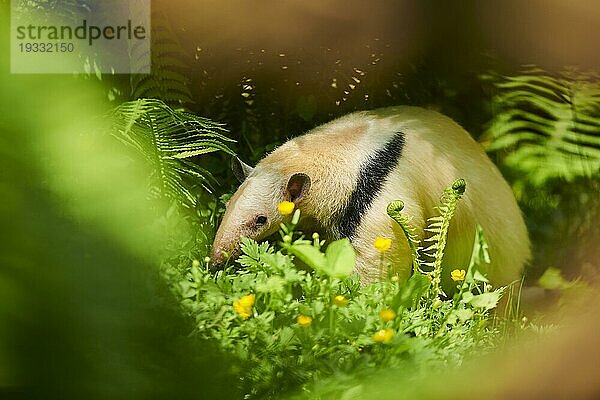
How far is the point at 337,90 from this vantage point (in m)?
2.72

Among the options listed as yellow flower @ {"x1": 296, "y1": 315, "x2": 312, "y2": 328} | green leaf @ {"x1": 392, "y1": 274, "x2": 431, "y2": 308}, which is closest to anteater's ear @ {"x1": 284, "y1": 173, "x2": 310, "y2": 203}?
green leaf @ {"x1": 392, "y1": 274, "x2": 431, "y2": 308}

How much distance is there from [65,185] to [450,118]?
278 cm

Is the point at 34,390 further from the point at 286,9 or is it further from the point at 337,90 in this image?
the point at 337,90

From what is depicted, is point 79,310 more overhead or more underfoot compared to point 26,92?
more underfoot

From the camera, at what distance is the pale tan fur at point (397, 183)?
8.79 feet

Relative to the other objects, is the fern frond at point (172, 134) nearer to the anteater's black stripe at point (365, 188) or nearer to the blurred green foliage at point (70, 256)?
the anteater's black stripe at point (365, 188)

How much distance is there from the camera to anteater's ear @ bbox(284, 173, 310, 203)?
107 inches

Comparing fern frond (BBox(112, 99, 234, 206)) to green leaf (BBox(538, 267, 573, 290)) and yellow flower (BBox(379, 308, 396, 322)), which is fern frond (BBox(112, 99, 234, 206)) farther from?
green leaf (BBox(538, 267, 573, 290))

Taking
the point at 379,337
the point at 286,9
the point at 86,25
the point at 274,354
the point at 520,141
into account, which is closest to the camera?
the point at 86,25

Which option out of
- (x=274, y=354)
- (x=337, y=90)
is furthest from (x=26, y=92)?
(x=337, y=90)

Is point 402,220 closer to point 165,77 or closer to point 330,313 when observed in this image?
point 330,313

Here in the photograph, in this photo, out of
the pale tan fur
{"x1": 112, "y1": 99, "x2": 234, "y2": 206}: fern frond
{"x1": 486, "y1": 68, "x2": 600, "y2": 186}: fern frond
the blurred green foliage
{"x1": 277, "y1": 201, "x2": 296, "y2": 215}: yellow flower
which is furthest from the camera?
{"x1": 486, "y1": 68, "x2": 600, "y2": 186}: fern frond

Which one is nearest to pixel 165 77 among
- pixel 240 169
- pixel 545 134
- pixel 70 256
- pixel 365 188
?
pixel 240 169

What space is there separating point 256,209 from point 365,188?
385 millimetres
